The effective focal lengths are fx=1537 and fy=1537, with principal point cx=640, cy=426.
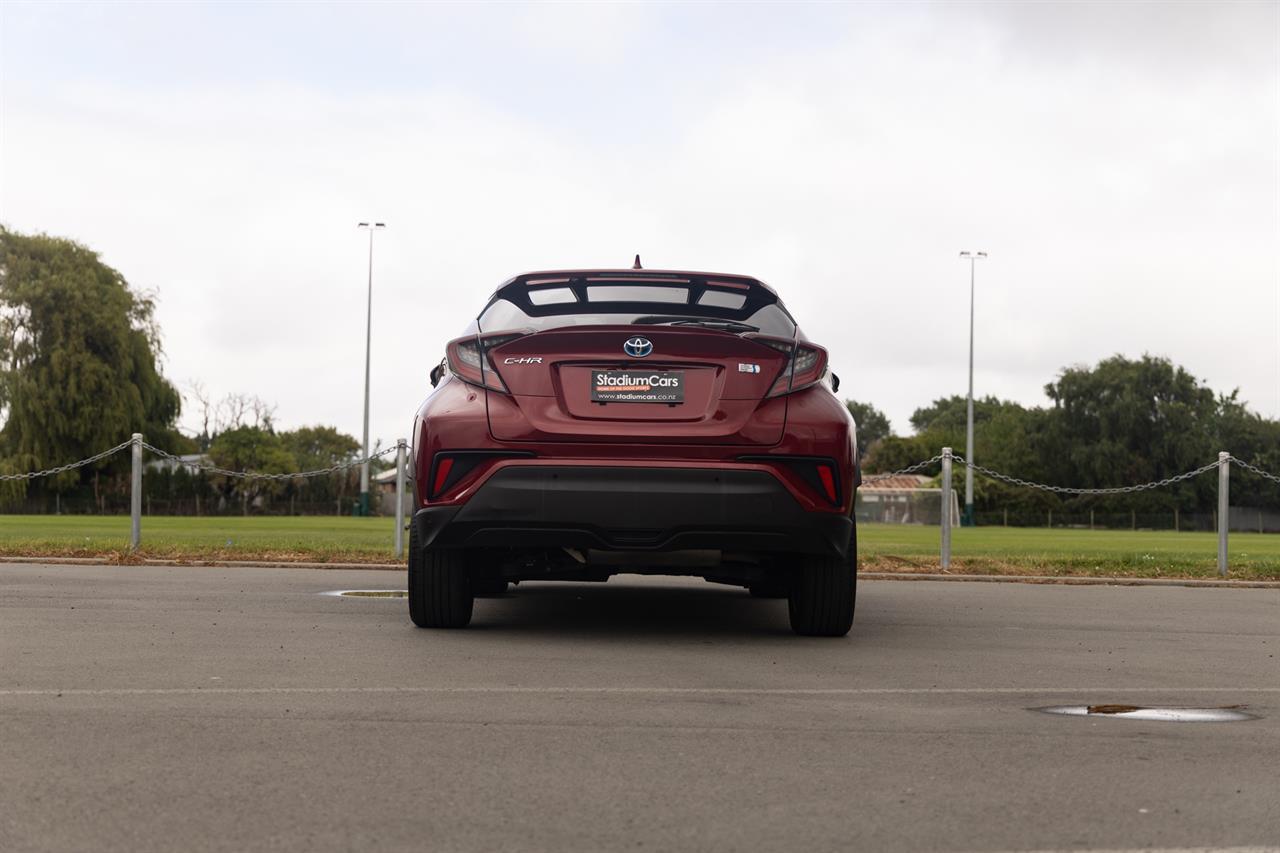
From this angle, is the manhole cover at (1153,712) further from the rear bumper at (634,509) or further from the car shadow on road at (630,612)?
the car shadow on road at (630,612)

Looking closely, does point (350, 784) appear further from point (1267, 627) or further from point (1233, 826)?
point (1267, 627)

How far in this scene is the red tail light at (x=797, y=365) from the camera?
23.7ft

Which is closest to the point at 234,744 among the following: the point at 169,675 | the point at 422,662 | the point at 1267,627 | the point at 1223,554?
the point at 169,675

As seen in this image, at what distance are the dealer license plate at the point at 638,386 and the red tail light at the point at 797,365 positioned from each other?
429 millimetres

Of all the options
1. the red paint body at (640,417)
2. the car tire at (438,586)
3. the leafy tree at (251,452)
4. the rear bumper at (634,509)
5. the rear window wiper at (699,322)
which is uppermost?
the leafy tree at (251,452)

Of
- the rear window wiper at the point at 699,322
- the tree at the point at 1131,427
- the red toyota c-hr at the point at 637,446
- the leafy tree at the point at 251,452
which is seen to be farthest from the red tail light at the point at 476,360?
the tree at the point at 1131,427

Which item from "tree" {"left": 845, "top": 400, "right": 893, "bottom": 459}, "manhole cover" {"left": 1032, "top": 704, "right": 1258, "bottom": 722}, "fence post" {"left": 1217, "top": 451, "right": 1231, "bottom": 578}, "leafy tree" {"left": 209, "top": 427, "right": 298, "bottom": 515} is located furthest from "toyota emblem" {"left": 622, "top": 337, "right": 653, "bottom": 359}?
"tree" {"left": 845, "top": 400, "right": 893, "bottom": 459}

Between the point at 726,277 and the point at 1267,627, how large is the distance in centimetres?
416

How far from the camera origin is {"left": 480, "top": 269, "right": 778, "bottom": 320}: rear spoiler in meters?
7.84

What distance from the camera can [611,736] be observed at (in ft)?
15.7

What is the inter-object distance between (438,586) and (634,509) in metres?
1.35

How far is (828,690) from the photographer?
5.93m

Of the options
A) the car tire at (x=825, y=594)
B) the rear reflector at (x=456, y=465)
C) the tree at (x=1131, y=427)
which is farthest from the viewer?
the tree at (x=1131, y=427)

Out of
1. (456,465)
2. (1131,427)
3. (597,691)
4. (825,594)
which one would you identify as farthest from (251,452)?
(597,691)
